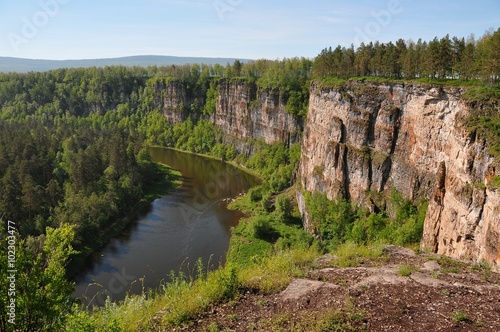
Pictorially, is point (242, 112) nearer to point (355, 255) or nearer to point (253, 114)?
point (253, 114)

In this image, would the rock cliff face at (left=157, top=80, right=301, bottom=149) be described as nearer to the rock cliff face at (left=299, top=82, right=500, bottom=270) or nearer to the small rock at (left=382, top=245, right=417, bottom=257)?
the rock cliff face at (left=299, top=82, right=500, bottom=270)

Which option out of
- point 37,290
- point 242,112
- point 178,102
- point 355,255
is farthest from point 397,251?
point 178,102

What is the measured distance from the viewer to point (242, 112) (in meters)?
90.1

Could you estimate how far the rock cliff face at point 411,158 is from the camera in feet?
72.2

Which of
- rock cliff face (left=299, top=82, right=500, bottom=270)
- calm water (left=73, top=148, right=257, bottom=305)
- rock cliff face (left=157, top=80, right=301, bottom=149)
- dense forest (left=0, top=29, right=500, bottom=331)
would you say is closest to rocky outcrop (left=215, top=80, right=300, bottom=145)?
rock cliff face (left=157, top=80, right=301, bottom=149)

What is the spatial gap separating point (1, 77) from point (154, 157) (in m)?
76.6

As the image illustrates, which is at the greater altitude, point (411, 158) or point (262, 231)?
point (411, 158)

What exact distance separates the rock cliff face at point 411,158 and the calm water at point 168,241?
13.0m

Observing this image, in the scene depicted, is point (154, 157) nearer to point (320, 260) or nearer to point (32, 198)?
point (32, 198)

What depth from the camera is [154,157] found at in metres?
92.0

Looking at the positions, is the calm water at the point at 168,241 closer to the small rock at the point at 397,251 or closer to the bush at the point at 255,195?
the bush at the point at 255,195

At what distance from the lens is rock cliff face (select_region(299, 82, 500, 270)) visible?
22000 mm

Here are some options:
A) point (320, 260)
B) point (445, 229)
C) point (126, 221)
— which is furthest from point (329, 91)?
point (320, 260)

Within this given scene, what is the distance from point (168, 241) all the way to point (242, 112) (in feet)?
168
